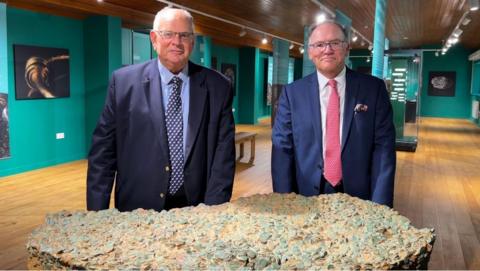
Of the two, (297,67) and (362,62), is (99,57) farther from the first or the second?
(362,62)

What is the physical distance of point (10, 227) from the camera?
Answer: 16.3 ft

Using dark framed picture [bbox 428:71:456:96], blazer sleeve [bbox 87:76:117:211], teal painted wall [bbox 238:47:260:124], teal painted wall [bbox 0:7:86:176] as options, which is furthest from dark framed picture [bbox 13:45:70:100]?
dark framed picture [bbox 428:71:456:96]

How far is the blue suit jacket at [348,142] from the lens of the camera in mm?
2225

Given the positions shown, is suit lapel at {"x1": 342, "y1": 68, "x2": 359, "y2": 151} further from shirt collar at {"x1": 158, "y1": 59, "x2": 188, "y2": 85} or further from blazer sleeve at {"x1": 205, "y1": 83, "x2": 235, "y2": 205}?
shirt collar at {"x1": 158, "y1": 59, "x2": 188, "y2": 85}

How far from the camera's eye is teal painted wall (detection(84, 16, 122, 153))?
354 inches

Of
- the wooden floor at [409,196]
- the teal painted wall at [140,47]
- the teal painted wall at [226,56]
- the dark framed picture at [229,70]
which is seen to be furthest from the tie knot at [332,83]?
the dark framed picture at [229,70]

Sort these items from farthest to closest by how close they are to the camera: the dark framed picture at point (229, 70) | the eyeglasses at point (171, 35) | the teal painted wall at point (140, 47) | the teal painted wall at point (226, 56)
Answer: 1. the dark framed picture at point (229, 70)
2. the teal painted wall at point (226, 56)
3. the teal painted wall at point (140, 47)
4. the eyeglasses at point (171, 35)

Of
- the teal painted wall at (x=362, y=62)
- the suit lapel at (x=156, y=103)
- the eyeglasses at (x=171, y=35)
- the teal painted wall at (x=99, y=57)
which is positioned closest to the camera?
the eyeglasses at (x=171, y=35)

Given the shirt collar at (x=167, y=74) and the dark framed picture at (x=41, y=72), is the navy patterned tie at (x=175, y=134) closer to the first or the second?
the shirt collar at (x=167, y=74)

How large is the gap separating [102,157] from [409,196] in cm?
552

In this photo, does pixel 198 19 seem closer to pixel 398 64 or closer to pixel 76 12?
pixel 76 12

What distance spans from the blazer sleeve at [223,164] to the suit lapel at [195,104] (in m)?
0.13

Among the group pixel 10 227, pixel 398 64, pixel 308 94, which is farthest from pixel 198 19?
pixel 308 94

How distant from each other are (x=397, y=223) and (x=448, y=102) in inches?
899
